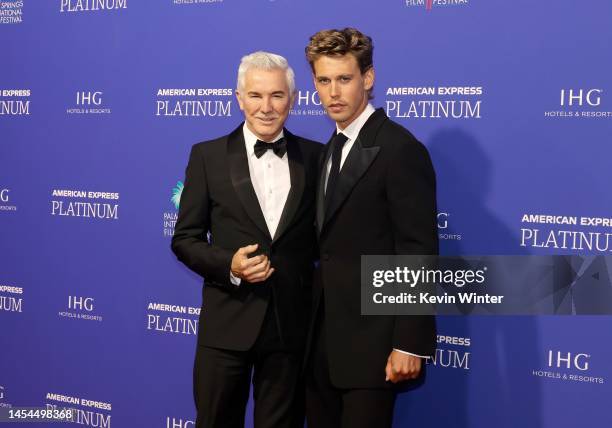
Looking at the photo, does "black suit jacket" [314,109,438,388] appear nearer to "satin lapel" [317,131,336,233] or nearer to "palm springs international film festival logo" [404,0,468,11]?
"satin lapel" [317,131,336,233]

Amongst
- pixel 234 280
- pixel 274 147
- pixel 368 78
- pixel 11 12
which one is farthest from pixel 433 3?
pixel 11 12

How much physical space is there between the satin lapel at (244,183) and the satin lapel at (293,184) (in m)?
0.06

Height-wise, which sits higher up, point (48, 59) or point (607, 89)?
point (48, 59)

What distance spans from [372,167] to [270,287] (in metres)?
0.58

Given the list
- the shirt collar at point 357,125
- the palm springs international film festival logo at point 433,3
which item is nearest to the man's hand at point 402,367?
the shirt collar at point 357,125

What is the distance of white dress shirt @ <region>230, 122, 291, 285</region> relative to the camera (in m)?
2.68

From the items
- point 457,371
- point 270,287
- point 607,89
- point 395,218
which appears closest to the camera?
point 395,218

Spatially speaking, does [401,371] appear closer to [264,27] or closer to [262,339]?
[262,339]

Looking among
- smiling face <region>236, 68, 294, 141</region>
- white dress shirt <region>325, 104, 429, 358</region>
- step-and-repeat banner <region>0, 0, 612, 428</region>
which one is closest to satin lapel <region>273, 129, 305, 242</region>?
smiling face <region>236, 68, 294, 141</region>

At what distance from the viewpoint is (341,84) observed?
253cm

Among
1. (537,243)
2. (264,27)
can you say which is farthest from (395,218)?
(264,27)

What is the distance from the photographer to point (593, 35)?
9.52ft

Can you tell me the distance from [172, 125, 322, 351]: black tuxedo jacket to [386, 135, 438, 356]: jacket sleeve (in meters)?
0.42

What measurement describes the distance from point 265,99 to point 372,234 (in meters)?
0.63
